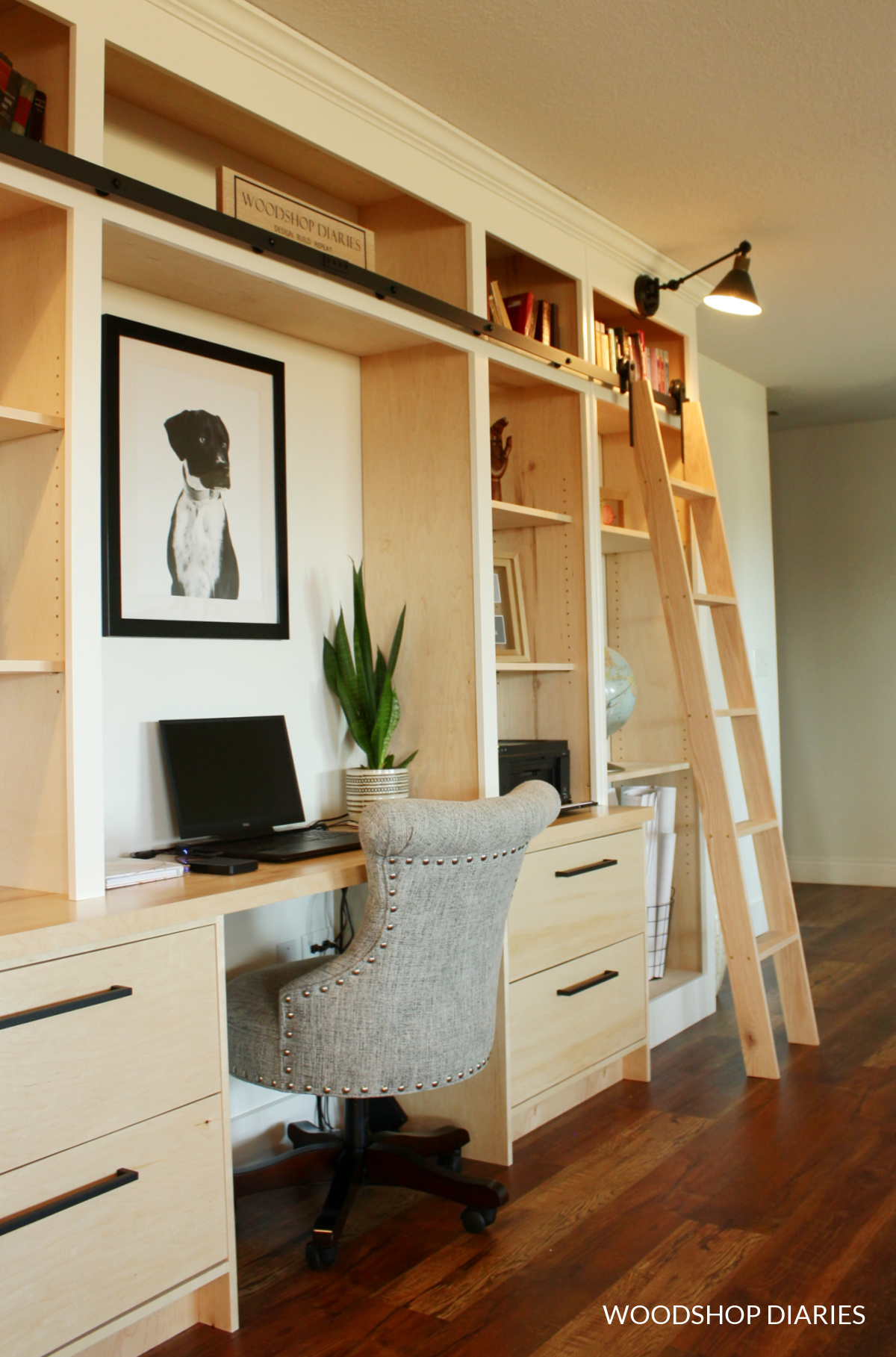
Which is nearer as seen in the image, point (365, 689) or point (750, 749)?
point (365, 689)

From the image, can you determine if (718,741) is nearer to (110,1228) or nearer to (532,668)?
(532,668)

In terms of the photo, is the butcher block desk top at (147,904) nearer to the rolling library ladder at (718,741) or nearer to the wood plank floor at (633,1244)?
the wood plank floor at (633,1244)

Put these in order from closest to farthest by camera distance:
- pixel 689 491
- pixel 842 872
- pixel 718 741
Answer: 1. pixel 718 741
2. pixel 689 491
3. pixel 842 872

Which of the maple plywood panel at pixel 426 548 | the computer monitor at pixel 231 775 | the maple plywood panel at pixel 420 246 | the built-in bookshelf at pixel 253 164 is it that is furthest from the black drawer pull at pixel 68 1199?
the maple plywood panel at pixel 420 246

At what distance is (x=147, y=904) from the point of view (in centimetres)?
183

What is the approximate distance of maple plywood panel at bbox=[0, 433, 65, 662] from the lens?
6.22 ft

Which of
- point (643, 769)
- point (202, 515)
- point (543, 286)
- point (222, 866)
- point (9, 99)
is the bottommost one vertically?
point (222, 866)

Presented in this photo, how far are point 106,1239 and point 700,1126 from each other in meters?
1.61

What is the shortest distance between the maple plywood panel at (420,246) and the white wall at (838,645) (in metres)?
4.04

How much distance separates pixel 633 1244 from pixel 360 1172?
567 millimetres

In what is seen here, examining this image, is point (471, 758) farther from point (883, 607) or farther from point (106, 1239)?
point (883, 607)

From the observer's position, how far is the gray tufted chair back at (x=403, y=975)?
2004 millimetres

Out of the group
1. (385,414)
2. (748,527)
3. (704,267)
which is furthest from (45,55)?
(748,527)

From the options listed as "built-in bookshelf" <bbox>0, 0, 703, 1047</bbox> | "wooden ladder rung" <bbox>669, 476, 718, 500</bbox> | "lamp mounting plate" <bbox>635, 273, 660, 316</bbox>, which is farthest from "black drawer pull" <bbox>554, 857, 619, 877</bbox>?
"lamp mounting plate" <bbox>635, 273, 660, 316</bbox>
